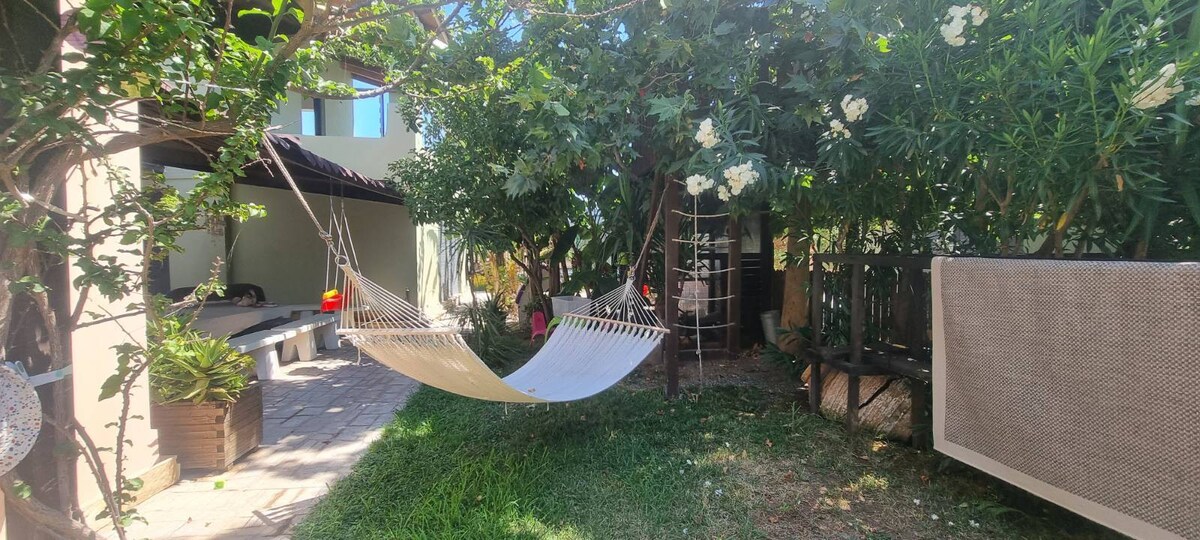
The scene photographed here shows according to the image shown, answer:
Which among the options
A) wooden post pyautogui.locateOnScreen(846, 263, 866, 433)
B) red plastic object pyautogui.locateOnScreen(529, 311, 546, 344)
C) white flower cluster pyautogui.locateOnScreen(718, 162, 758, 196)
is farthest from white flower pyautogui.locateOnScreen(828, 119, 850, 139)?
red plastic object pyautogui.locateOnScreen(529, 311, 546, 344)

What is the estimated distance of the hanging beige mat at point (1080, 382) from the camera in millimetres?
1382

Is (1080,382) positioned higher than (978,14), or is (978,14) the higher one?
(978,14)

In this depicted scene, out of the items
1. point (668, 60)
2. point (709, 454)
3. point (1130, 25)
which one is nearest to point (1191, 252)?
point (1130, 25)

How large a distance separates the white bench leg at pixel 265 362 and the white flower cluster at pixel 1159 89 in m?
5.41

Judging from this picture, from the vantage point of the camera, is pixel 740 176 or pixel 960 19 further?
pixel 740 176

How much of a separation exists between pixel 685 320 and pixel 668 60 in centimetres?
277

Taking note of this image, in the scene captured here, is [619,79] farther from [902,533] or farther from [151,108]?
[902,533]

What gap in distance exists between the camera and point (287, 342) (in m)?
5.11

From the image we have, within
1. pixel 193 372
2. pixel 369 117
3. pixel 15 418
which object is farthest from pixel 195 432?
pixel 369 117

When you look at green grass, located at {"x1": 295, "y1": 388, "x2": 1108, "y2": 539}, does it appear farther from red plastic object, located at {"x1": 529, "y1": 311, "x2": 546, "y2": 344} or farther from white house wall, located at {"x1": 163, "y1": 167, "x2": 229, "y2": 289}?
white house wall, located at {"x1": 163, "y1": 167, "x2": 229, "y2": 289}

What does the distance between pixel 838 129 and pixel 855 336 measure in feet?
3.78

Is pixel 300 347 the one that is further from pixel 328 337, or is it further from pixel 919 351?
pixel 919 351

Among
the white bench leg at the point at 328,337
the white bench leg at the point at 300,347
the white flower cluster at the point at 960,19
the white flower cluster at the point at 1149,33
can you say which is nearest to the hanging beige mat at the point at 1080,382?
the white flower cluster at the point at 1149,33

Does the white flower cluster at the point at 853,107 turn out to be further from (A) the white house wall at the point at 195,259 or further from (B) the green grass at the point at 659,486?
(A) the white house wall at the point at 195,259
